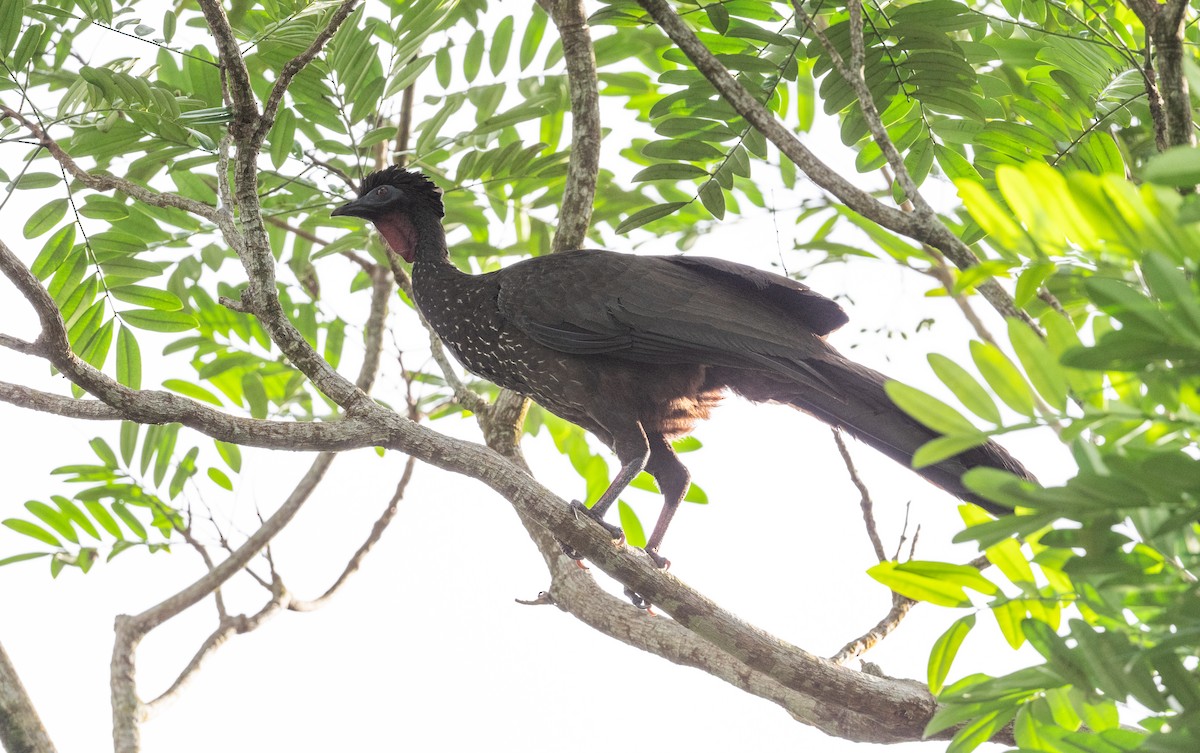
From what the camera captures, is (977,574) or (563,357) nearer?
(977,574)

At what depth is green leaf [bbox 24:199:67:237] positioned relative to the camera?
3.23m

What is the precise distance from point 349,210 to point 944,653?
8.63 ft

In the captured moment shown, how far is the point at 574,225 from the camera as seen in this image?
3566mm

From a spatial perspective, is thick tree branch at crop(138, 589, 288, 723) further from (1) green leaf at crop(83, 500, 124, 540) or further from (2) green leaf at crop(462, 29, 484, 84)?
(2) green leaf at crop(462, 29, 484, 84)

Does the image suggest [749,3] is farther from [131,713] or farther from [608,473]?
[131,713]

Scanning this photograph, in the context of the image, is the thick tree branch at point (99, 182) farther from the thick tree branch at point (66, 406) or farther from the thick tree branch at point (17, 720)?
the thick tree branch at point (17, 720)

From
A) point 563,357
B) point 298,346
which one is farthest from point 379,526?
point 298,346

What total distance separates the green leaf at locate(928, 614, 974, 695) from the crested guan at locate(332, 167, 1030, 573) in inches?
42.1

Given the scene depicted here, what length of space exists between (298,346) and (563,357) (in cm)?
92

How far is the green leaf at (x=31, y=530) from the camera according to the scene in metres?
3.65

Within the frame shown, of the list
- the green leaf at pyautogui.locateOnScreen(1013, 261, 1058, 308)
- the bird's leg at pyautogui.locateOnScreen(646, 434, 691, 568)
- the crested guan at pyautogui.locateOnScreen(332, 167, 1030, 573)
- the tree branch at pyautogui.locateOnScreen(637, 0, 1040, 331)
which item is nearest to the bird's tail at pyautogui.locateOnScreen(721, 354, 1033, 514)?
the crested guan at pyautogui.locateOnScreen(332, 167, 1030, 573)

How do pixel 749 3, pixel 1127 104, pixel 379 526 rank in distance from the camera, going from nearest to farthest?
pixel 1127 104
pixel 749 3
pixel 379 526

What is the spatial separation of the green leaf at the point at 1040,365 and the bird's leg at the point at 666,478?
2.31 metres

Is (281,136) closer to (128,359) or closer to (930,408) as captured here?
(128,359)
